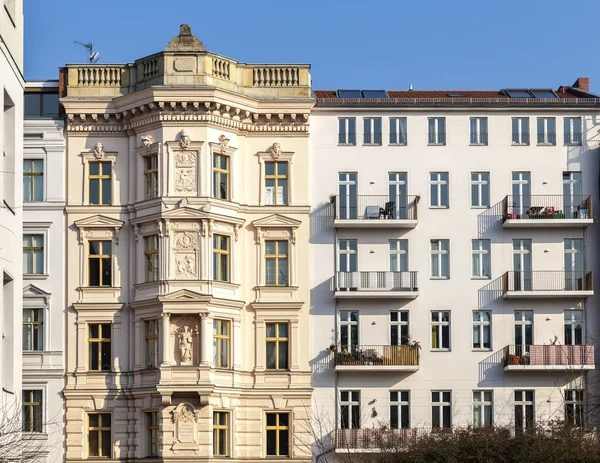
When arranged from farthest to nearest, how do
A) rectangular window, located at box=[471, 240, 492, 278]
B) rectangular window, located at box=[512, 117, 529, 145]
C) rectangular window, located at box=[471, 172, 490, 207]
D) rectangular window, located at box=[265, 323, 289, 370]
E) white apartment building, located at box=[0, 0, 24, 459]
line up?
rectangular window, located at box=[512, 117, 529, 145] → rectangular window, located at box=[471, 172, 490, 207] → rectangular window, located at box=[471, 240, 492, 278] → rectangular window, located at box=[265, 323, 289, 370] → white apartment building, located at box=[0, 0, 24, 459]

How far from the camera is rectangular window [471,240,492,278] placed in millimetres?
58125

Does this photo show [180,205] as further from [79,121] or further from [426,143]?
[426,143]

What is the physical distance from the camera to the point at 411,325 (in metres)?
57.4

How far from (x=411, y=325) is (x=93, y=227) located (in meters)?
12.9

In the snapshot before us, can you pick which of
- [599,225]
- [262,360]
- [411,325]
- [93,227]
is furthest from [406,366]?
[93,227]

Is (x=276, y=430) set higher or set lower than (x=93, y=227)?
lower

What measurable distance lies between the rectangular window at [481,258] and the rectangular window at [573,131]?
5273 millimetres

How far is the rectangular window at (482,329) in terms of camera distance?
57688mm

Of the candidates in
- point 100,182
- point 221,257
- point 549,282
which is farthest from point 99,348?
point 549,282

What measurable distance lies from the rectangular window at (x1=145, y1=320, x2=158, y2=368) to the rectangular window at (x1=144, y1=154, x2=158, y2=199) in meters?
4.90

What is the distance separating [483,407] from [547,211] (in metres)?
8.03

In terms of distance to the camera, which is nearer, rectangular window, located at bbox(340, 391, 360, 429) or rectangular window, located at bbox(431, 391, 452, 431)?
rectangular window, located at bbox(340, 391, 360, 429)

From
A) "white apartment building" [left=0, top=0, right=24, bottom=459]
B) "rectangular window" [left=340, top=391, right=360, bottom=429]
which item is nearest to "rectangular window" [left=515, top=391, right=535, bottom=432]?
"rectangular window" [left=340, top=391, right=360, bottom=429]

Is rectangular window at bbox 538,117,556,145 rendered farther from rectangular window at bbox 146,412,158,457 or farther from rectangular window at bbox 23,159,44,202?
rectangular window at bbox 23,159,44,202
